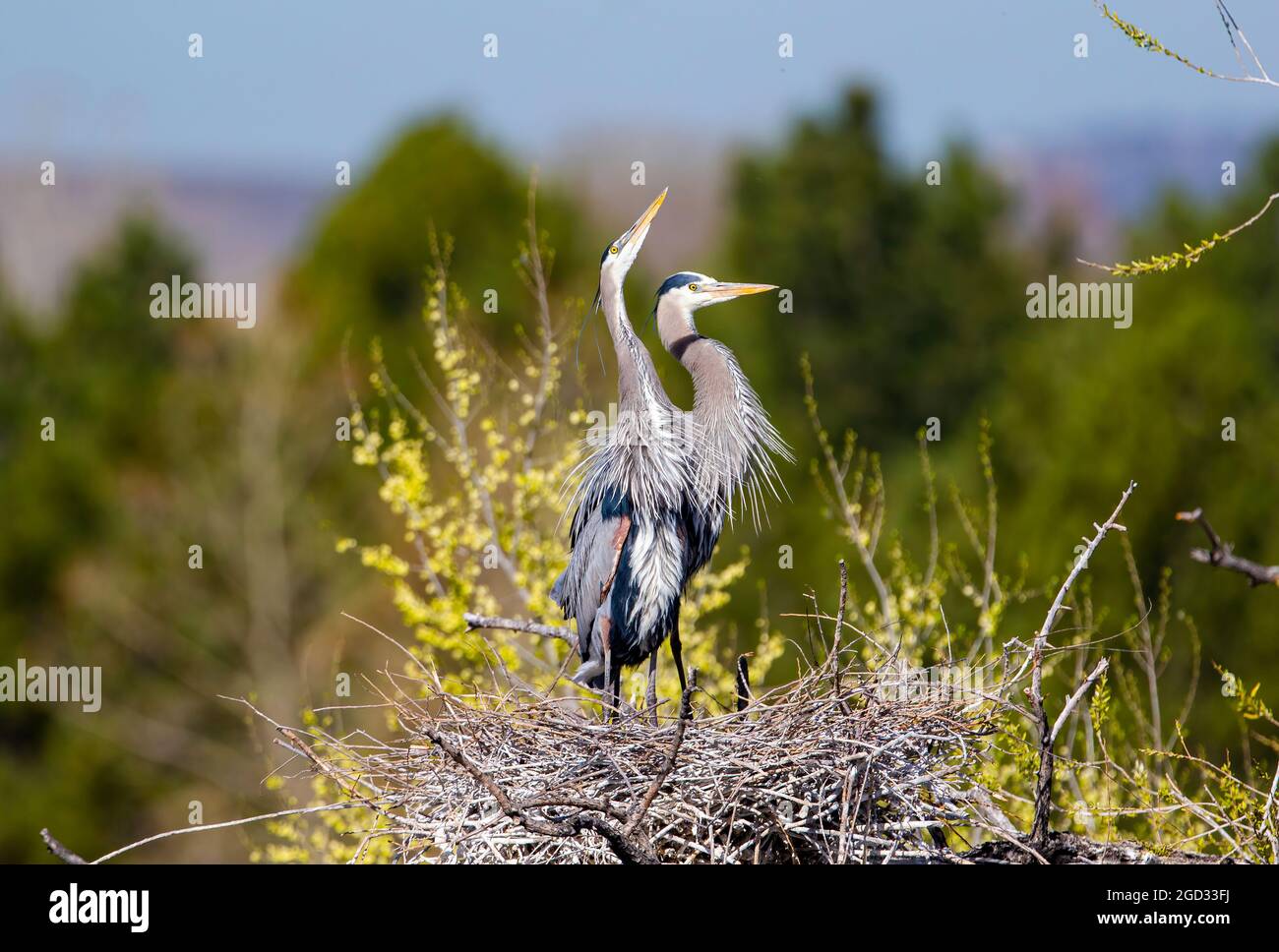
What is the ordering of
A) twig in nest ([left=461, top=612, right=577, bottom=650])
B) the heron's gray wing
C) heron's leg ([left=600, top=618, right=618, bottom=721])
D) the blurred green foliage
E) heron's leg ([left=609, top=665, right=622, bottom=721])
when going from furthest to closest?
1. the blurred green foliage
2. the heron's gray wing
3. heron's leg ([left=600, top=618, right=618, bottom=721])
4. heron's leg ([left=609, top=665, right=622, bottom=721])
5. twig in nest ([left=461, top=612, right=577, bottom=650])

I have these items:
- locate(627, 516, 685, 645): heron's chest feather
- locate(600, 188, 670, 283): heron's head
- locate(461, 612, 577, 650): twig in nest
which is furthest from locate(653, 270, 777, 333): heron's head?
locate(461, 612, 577, 650): twig in nest

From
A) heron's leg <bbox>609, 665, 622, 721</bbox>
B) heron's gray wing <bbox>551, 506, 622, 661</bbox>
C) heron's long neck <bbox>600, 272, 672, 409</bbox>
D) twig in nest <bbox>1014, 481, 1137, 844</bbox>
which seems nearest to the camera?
twig in nest <bbox>1014, 481, 1137, 844</bbox>

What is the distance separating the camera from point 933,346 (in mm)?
28906

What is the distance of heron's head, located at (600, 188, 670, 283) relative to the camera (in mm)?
7582

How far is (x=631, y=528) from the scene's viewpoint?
7324 mm

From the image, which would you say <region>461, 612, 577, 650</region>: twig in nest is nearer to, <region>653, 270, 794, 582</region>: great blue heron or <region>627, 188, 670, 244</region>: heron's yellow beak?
<region>653, 270, 794, 582</region>: great blue heron

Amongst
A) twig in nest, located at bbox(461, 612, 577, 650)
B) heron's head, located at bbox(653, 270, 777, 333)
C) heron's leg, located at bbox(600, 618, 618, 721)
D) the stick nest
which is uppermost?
heron's head, located at bbox(653, 270, 777, 333)

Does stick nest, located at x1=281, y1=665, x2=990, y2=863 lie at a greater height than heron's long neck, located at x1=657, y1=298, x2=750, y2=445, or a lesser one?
lesser

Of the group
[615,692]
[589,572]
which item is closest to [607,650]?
[615,692]

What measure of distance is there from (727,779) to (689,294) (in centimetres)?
288

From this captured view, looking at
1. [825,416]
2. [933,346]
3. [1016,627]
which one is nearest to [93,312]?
[825,416]

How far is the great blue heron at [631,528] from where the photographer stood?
7266mm

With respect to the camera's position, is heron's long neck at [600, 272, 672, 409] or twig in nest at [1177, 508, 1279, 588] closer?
twig in nest at [1177, 508, 1279, 588]

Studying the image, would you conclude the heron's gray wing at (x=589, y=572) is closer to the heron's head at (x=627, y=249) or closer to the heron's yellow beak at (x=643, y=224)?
the heron's head at (x=627, y=249)
